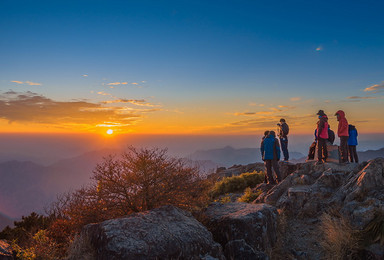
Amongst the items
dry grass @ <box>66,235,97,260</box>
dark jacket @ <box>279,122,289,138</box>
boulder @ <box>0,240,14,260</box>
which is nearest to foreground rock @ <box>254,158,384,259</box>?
dark jacket @ <box>279,122,289,138</box>

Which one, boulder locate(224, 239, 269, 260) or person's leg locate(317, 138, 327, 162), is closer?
boulder locate(224, 239, 269, 260)

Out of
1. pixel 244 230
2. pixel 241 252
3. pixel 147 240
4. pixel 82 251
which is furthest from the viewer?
pixel 244 230

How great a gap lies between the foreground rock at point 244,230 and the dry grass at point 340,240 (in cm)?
138

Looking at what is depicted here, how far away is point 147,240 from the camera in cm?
458

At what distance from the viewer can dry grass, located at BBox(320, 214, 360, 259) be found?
20.0 feet

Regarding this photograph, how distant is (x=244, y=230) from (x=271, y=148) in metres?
7.01

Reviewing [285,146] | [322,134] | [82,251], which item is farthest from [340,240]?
[285,146]

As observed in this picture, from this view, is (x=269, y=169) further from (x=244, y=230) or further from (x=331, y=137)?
(x=244, y=230)

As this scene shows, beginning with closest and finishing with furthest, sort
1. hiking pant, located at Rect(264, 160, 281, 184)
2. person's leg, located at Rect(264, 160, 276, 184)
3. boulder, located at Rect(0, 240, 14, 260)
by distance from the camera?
boulder, located at Rect(0, 240, 14, 260) < hiking pant, located at Rect(264, 160, 281, 184) < person's leg, located at Rect(264, 160, 276, 184)

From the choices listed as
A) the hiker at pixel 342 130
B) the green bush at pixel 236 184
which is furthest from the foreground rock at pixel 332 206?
the green bush at pixel 236 184

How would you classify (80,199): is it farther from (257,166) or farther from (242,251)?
(257,166)

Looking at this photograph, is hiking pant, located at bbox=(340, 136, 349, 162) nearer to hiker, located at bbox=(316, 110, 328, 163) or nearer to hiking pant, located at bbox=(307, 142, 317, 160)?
hiker, located at bbox=(316, 110, 328, 163)

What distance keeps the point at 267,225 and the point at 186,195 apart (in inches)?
90.0

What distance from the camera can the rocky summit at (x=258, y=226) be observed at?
4637 millimetres
